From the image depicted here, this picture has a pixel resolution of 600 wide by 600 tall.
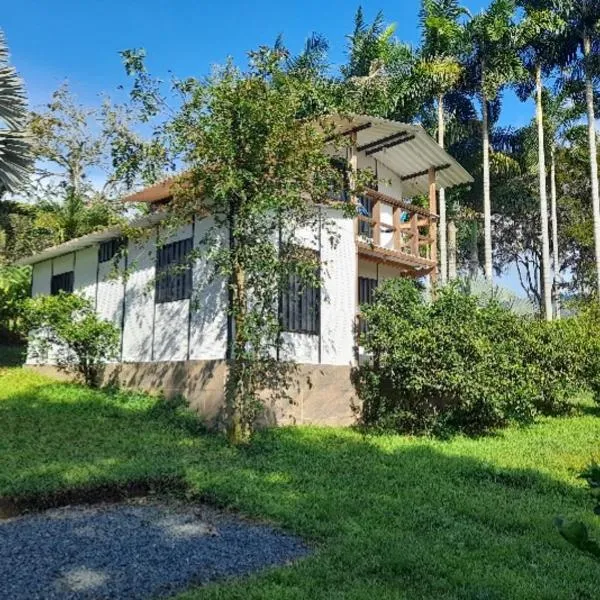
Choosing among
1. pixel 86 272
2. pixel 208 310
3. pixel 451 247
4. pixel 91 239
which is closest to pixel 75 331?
pixel 91 239

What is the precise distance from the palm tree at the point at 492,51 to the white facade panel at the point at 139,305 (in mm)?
13230

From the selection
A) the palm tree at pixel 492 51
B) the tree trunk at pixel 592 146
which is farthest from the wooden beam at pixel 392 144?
the tree trunk at pixel 592 146

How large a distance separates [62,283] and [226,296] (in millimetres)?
7041

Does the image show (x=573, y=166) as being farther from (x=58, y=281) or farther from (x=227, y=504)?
(x=227, y=504)

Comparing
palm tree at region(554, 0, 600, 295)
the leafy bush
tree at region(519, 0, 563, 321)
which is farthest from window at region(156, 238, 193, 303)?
palm tree at region(554, 0, 600, 295)

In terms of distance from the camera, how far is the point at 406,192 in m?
18.4

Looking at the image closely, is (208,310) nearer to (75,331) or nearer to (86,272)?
(75,331)

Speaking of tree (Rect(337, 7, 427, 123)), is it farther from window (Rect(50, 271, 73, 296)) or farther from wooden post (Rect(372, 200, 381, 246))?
window (Rect(50, 271, 73, 296))

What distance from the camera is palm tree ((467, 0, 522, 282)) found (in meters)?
23.2

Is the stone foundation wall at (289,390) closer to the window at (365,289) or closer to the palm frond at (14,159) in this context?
the window at (365,289)

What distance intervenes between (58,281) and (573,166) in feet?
82.7

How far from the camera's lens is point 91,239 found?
14602 mm

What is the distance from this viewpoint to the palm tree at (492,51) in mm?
23203

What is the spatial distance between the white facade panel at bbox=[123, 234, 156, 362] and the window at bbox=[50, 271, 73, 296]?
2912 mm
